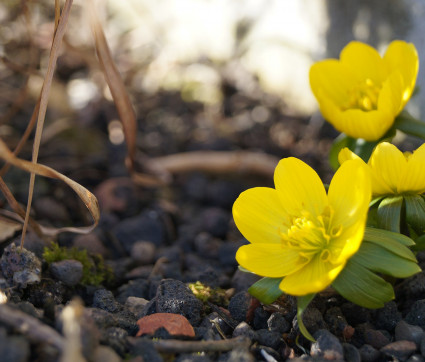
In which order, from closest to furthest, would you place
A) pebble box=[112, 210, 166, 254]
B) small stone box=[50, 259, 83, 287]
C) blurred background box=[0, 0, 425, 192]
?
small stone box=[50, 259, 83, 287] → pebble box=[112, 210, 166, 254] → blurred background box=[0, 0, 425, 192]

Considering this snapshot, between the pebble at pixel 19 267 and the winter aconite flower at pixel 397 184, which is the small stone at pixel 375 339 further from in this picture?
the pebble at pixel 19 267

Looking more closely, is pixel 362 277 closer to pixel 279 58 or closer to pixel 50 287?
pixel 50 287

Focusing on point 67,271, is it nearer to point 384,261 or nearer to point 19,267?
point 19,267

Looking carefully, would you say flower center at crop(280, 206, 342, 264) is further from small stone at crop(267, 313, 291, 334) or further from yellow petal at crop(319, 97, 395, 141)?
yellow petal at crop(319, 97, 395, 141)

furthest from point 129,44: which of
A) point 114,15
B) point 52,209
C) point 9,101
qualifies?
point 52,209

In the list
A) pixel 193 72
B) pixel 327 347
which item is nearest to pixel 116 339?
pixel 327 347

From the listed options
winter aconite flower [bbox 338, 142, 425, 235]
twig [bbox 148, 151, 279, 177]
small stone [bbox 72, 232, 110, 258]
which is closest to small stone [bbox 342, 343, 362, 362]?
winter aconite flower [bbox 338, 142, 425, 235]
